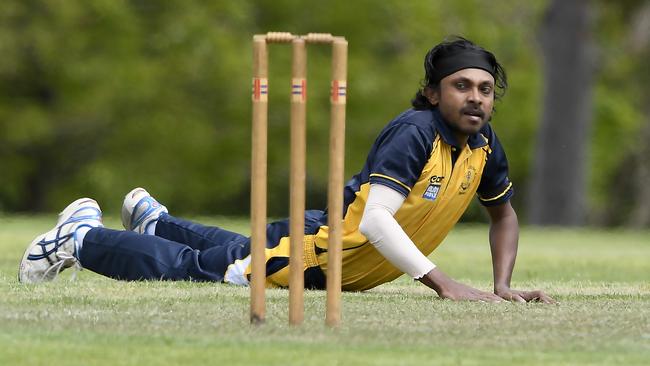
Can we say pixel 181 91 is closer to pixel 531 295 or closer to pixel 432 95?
pixel 432 95

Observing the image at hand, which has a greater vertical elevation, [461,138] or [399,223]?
[461,138]

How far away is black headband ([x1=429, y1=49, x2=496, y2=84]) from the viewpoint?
23.2ft

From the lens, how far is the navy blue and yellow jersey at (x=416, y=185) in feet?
22.7

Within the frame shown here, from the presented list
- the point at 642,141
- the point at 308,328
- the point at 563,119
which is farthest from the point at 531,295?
the point at 642,141

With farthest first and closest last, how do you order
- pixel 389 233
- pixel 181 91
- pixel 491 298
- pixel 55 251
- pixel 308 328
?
pixel 181 91 → pixel 55 251 → pixel 491 298 → pixel 389 233 → pixel 308 328

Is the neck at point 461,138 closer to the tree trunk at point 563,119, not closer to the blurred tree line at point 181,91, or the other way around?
the tree trunk at point 563,119

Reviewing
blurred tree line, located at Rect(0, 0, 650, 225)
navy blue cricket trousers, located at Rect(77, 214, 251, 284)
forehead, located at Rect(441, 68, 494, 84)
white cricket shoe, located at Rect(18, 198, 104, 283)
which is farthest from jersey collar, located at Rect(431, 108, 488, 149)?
blurred tree line, located at Rect(0, 0, 650, 225)

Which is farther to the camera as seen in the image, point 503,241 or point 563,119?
point 563,119

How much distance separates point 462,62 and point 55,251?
7.82 feet

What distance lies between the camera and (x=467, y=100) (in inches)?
278

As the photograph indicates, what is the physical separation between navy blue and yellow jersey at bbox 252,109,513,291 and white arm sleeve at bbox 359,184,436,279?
2.6 inches

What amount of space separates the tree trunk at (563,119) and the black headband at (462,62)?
21.5 metres

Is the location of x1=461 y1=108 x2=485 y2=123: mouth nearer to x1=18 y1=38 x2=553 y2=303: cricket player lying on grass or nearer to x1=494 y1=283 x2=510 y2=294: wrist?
x1=18 y1=38 x2=553 y2=303: cricket player lying on grass

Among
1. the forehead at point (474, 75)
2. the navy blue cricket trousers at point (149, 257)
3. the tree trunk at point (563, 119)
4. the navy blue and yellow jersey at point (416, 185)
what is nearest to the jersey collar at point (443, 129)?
the navy blue and yellow jersey at point (416, 185)
